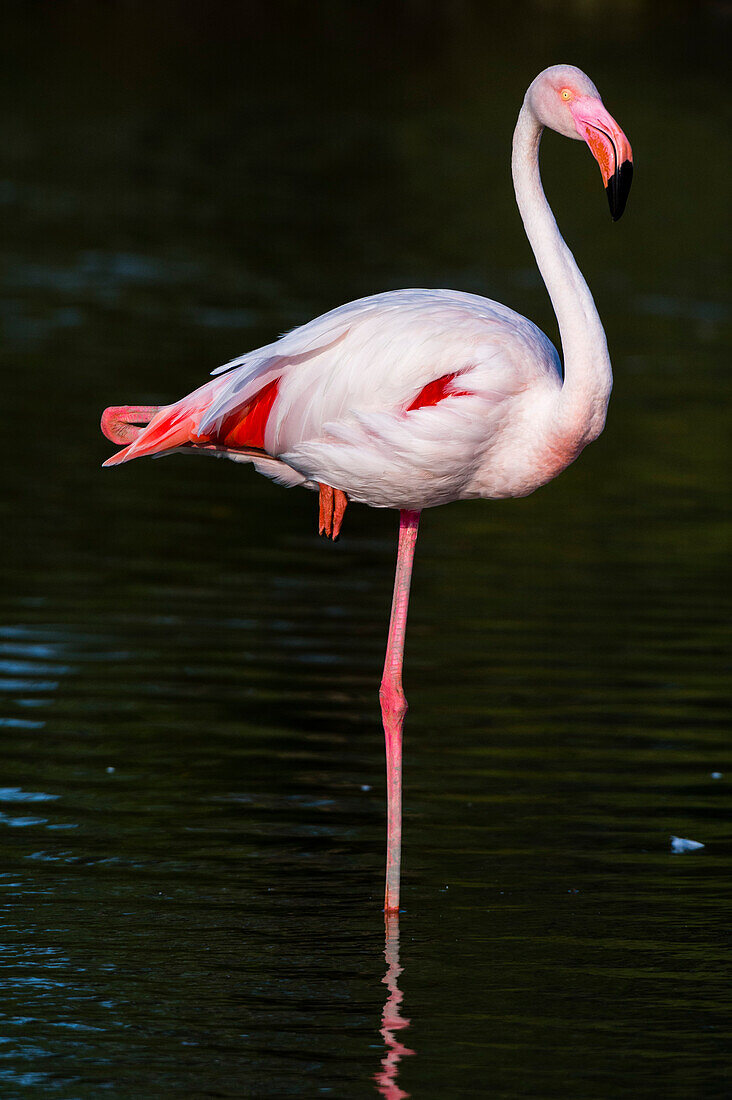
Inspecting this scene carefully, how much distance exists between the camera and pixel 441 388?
19.4 feet

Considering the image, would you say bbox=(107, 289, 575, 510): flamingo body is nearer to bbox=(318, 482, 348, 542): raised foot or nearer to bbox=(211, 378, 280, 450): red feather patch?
bbox=(211, 378, 280, 450): red feather patch

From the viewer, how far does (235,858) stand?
6.71m

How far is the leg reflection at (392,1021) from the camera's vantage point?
4.96 meters

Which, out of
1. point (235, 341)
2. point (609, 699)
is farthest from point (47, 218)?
point (609, 699)

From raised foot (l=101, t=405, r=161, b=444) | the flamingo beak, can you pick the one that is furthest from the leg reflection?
the flamingo beak

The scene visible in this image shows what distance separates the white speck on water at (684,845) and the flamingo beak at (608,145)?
2415mm

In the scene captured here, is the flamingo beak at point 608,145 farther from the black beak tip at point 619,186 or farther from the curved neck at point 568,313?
the curved neck at point 568,313

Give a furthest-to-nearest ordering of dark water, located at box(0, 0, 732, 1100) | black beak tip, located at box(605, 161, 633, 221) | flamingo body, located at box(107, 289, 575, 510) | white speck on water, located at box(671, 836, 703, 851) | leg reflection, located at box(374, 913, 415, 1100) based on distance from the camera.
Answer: white speck on water, located at box(671, 836, 703, 851)
flamingo body, located at box(107, 289, 575, 510)
black beak tip, located at box(605, 161, 633, 221)
dark water, located at box(0, 0, 732, 1100)
leg reflection, located at box(374, 913, 415, 1100)

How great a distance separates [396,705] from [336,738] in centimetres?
146

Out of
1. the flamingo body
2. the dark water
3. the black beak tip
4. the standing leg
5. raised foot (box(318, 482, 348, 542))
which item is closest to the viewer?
the dark water

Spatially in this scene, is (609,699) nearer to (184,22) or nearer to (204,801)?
(204,801)

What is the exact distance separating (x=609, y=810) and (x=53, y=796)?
2.14 meters

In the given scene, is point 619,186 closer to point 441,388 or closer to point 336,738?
point 441,388

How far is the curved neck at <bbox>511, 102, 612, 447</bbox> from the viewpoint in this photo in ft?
19.2
